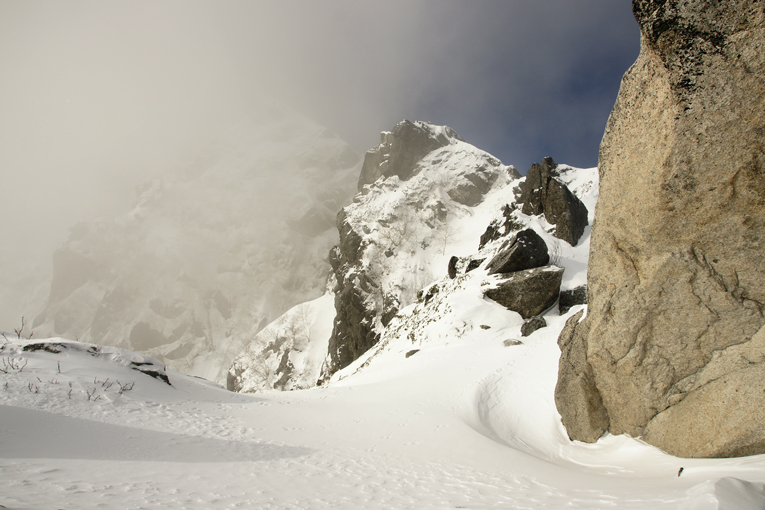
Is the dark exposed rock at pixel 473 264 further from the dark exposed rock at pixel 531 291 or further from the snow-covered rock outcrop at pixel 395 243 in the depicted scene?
the dark exposed rock at pixel 531 291

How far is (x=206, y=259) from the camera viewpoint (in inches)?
3708

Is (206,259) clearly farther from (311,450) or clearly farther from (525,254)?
(311,450)

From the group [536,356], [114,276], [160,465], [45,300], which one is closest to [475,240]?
[536,356]

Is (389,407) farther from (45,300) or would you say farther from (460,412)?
(45,300)

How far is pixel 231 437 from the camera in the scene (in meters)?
6.53

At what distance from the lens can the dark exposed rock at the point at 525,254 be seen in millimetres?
20609

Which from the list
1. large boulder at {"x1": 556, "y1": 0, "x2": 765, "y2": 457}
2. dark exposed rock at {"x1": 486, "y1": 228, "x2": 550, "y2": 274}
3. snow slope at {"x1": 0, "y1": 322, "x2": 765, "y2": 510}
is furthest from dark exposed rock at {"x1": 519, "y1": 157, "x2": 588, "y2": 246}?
large boulder at {"x1": 556, "y1": 0, "x2": 765, "y2": 457}

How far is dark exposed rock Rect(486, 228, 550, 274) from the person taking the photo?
20609 mm

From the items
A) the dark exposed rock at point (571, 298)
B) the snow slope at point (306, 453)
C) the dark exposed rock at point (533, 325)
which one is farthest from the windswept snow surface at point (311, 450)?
the dark exposed rock at point (571, 298)

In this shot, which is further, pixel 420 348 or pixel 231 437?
pixel 420 348

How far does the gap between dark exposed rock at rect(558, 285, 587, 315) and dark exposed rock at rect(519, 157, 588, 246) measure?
295 inches

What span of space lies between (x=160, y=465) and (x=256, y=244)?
95.7 metres

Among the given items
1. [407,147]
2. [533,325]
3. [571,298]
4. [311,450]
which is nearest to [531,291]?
[571,298]

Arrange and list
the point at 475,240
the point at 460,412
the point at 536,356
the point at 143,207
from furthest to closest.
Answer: the point at 143,207, the point at 475,240, the point at 536,356, the point at 460,412
